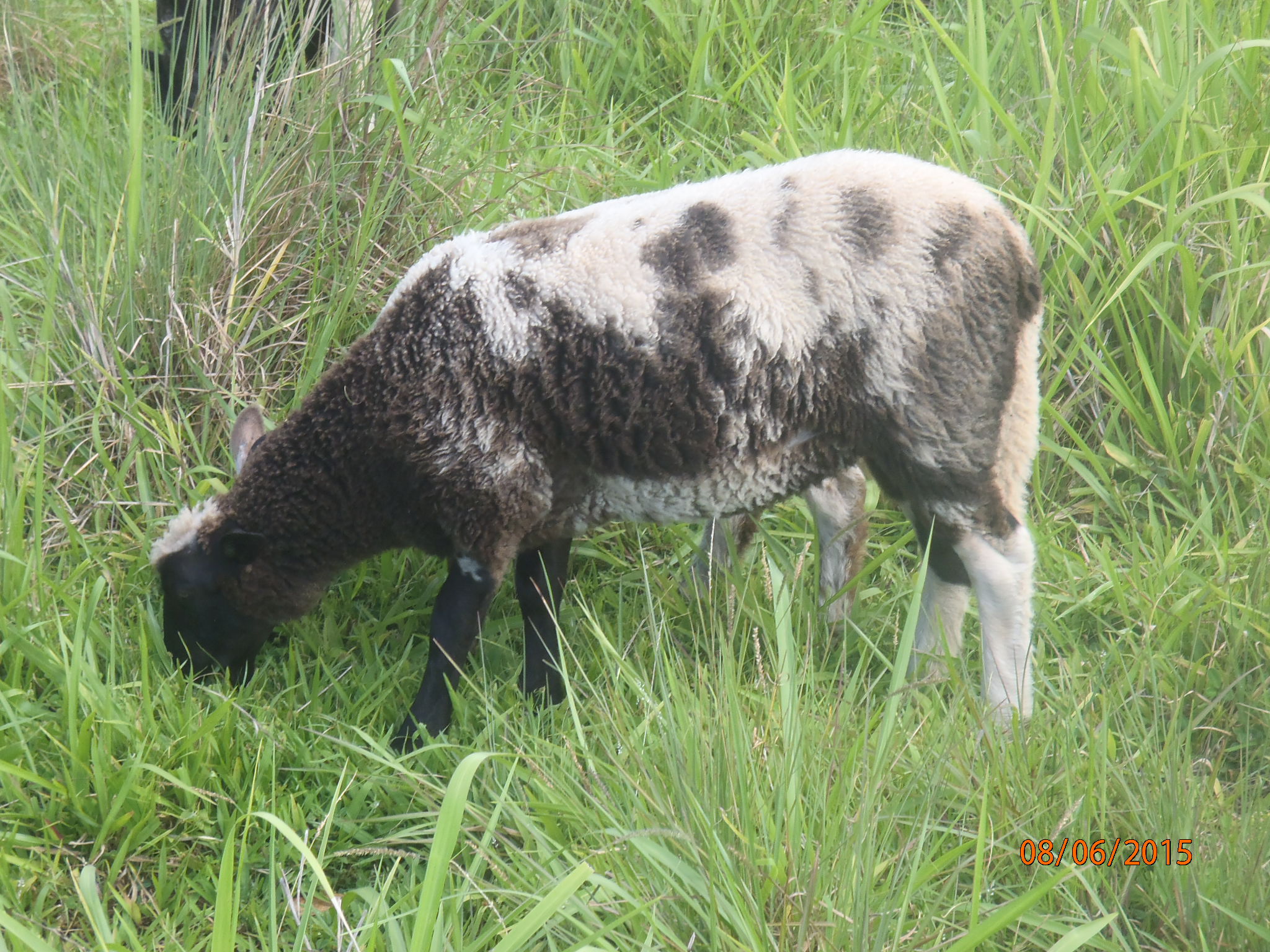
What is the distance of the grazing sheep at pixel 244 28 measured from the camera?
13.2ft

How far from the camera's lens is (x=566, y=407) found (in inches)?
123

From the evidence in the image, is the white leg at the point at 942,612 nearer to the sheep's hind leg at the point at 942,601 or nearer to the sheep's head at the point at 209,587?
the sheep's hind leg at the point at 942,601

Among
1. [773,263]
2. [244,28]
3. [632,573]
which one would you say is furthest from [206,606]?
[244,28]

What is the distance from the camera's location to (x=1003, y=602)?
10.7ft

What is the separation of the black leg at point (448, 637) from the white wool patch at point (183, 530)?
0.70 meters

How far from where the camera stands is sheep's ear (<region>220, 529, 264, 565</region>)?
3299 millimetres

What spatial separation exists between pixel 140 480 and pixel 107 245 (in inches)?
32.6

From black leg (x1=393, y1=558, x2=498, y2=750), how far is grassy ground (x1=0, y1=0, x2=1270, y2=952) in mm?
73
